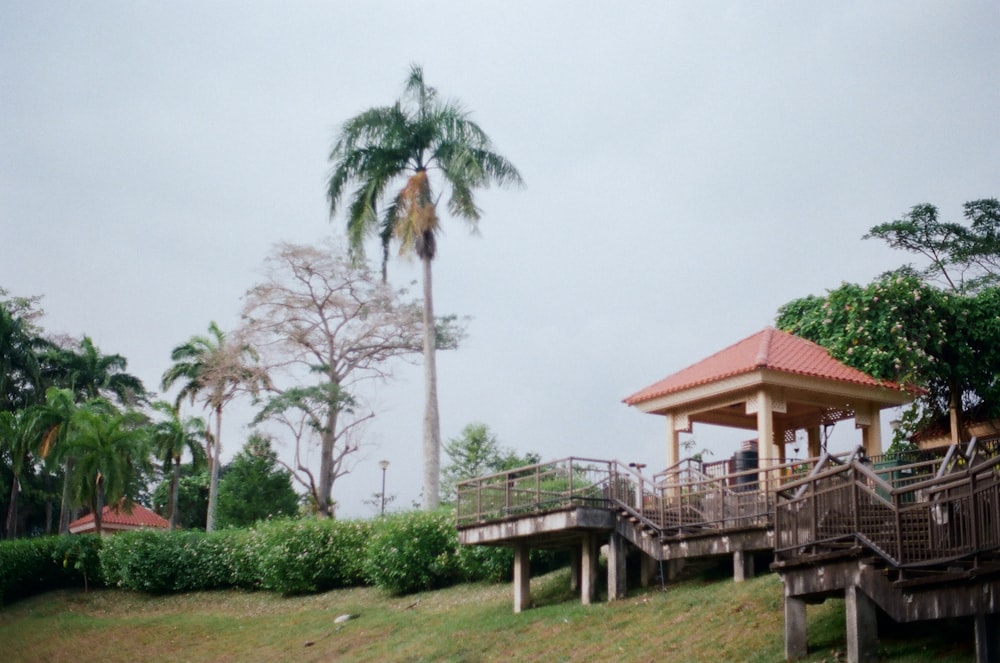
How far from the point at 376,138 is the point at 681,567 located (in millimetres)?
18926

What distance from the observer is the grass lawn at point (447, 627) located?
51.6 ft

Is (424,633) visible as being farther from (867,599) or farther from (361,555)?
(867,599)

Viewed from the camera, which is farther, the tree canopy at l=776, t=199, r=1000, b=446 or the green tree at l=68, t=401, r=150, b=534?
the green tree at l=68, t=401, r=150, b=534

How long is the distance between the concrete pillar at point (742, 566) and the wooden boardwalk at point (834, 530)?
0.02 m

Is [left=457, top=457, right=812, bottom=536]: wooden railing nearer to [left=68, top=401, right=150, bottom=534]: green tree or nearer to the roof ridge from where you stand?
the roof ridge

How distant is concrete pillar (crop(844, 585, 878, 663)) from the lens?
42.4ft

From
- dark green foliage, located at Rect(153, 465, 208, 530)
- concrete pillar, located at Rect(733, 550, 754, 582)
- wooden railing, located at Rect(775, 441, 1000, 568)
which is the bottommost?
concrete pillar, located at Rect(733, 550, 754, 582)

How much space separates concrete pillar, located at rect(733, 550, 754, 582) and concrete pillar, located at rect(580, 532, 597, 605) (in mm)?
3321

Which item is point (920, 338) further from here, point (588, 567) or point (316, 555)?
point (316, 555)

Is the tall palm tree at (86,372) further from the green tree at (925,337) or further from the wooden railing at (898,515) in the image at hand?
the wooden railing at (898,515)

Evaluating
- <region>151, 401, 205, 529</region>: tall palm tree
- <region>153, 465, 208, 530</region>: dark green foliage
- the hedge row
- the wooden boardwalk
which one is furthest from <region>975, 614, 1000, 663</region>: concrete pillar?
<region>153, 465, 208, 530</region>: dark green foliage

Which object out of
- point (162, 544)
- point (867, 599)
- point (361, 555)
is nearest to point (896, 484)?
point (867, 599)

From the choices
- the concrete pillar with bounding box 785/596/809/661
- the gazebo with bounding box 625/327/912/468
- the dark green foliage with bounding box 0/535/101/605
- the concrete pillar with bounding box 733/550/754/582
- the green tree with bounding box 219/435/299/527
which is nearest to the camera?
the concrete pillar with bounding box 785/596/809/661

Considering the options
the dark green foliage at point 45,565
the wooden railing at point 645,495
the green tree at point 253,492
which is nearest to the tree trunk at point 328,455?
the green tree at point 253,492
